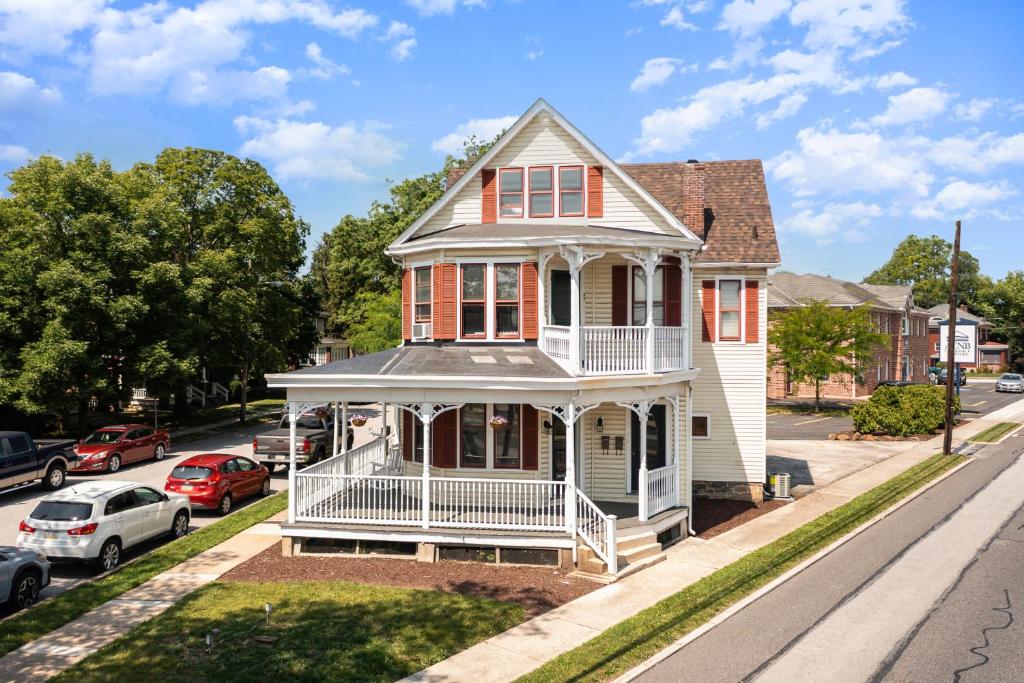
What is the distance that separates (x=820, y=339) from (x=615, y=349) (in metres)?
32.1

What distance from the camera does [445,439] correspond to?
58.0 ft

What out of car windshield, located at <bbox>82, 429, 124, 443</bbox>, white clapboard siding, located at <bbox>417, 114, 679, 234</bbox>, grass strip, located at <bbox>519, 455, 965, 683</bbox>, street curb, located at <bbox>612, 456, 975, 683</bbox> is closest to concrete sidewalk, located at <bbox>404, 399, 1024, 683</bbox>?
grass strip, located at <bbox>519, 455, 965, 683</bbox>

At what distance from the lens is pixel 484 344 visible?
1777 cm

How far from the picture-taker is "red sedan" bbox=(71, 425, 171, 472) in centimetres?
2552

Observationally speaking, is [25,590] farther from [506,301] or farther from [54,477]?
[54,477]

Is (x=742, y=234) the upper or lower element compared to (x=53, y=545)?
upper

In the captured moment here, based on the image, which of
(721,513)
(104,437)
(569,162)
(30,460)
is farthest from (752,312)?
(104,437)

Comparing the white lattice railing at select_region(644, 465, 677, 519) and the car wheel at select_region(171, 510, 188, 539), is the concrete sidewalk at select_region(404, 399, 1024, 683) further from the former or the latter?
the car wheel at select_region(171, 510, 188, 539)

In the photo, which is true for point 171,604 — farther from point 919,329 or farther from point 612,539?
point 919,329

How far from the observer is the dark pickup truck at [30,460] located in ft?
67.4

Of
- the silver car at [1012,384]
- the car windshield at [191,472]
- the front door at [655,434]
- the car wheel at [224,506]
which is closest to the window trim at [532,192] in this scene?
the front door at [655,434]

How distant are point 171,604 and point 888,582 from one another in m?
13.2

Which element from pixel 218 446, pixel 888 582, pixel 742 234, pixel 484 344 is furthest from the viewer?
pixel 218 446

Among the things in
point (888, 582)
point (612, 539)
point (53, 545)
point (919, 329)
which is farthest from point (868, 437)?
point (919, 329)
